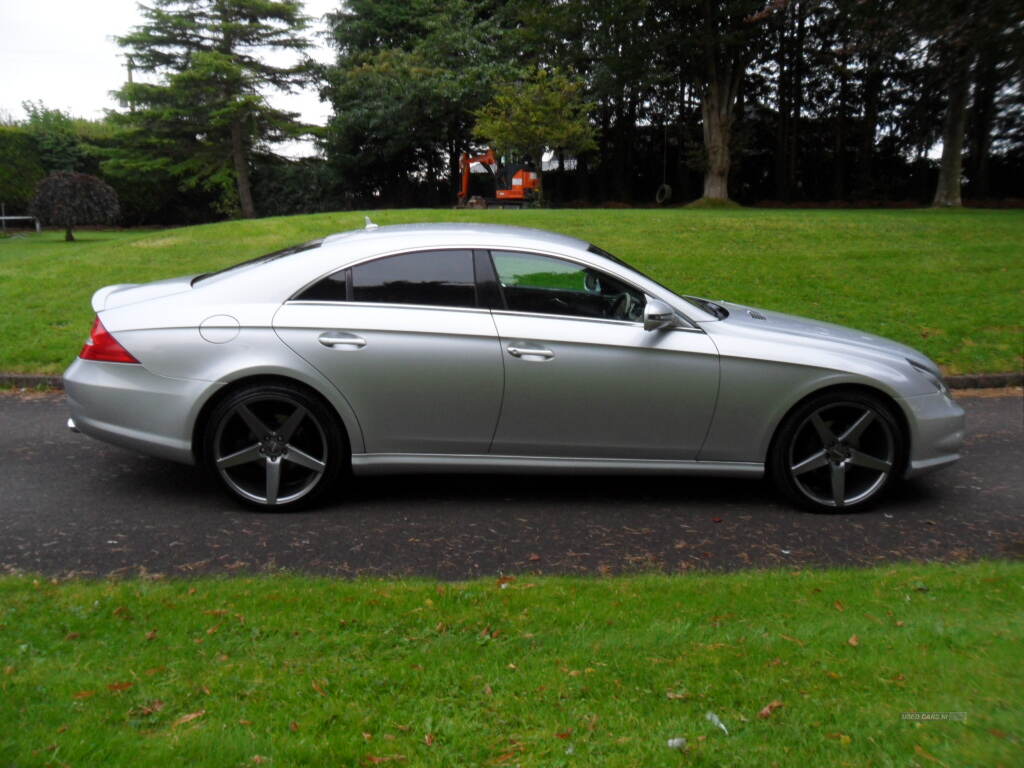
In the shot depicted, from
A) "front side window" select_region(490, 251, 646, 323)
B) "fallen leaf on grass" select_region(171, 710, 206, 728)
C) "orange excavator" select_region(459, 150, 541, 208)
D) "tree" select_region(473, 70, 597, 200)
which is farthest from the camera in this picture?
"orange excavator" select_region(459, 150, 541, 208)

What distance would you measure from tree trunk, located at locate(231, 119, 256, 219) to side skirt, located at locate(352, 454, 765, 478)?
98.2 ft

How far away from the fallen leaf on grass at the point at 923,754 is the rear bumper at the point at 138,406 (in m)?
3.84

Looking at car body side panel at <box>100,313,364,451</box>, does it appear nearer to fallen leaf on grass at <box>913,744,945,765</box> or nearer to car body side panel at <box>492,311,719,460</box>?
car body side panel at <box>492,311,719,460</box>

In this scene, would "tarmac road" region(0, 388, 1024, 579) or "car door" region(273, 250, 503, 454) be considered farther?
"car door" region(273, 250, 503, 454)

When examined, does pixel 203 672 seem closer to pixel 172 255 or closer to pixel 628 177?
pixel 172 255

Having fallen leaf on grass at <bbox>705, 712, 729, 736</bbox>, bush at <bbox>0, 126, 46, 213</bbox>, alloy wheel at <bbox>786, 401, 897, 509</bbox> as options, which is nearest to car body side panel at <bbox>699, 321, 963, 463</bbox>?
alloy wheel at <bbox>786, 401, 897, 509</bbox>

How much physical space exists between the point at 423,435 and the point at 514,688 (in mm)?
2413

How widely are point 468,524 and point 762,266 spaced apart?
896 cm

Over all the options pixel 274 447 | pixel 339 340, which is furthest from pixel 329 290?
pixel 274 447

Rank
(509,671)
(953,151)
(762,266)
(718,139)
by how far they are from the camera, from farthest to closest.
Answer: (718,139) → (953,151) → (762,266) → (509,671)

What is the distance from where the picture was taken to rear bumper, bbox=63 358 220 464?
197 inches

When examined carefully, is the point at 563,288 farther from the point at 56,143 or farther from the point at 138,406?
the point at 56,143

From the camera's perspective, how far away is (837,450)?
17.4 ft

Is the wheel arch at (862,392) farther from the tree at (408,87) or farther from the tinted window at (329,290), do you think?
the tree at (408,87)
